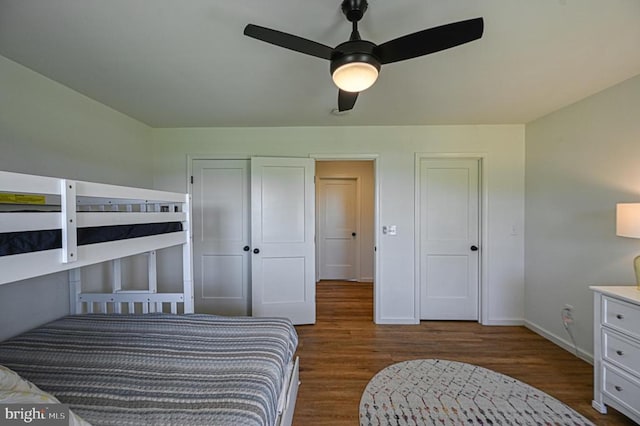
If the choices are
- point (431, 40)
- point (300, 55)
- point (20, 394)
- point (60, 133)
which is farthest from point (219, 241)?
point (431, 40)

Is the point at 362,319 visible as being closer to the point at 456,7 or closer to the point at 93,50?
the point at 456,7

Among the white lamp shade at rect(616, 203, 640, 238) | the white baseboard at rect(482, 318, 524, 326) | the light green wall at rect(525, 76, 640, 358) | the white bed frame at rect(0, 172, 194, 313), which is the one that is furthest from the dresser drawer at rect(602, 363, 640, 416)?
the white bed frame at rect(0, 172, 194, 313)

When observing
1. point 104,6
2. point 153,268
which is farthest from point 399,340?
point 104,6

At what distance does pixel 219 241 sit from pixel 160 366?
2038 mm

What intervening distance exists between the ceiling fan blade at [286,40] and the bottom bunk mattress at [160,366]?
149cm

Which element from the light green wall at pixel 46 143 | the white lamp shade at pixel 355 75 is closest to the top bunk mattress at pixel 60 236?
the light green wall at pixel 46 143

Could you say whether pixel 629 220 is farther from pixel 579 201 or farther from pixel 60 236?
pixel 60 236

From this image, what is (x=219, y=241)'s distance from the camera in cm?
322

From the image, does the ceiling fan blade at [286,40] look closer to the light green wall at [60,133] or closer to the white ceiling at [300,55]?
the white ceiling at [300,55]

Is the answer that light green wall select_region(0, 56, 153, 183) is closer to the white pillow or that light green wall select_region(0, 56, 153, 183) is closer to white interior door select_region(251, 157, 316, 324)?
white interior door select_region(251, 157, 316, 324)

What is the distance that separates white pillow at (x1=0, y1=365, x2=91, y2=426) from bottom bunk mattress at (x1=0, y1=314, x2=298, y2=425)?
0.19m

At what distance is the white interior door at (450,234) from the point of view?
3.21 meters

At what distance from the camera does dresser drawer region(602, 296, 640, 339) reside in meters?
1.59

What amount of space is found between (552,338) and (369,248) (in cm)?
287
